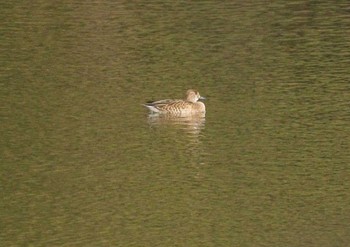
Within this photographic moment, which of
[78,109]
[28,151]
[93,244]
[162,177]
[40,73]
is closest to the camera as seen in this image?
[93,244]

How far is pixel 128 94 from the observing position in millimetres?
26688

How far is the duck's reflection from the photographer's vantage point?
25.1 meters

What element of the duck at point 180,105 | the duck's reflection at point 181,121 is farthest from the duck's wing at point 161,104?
the duck's reflection at point 181,121

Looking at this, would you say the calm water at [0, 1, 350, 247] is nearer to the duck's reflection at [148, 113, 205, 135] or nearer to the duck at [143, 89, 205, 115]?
the duck's reflection at [148, 113, 205, 135]

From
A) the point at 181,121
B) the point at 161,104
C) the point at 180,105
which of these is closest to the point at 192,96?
the point at 180,105

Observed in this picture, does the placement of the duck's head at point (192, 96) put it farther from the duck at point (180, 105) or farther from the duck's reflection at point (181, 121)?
the duck's reflection at point (181, 121)

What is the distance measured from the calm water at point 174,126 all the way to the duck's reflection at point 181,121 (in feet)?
0.16

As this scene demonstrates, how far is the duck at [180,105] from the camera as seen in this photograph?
25359 mm

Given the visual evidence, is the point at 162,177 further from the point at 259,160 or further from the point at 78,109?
the point at 78,109

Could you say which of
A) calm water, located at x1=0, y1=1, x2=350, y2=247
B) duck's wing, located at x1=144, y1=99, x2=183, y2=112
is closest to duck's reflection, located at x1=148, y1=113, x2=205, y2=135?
calm water, located at x1=0, y1=1, x2=350, y2=247

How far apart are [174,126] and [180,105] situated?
1.76 feet

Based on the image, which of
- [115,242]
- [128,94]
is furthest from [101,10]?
[115,242]

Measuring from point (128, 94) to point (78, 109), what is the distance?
1364mm

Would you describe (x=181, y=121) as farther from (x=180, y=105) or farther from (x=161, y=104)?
(x=161, y=104)
